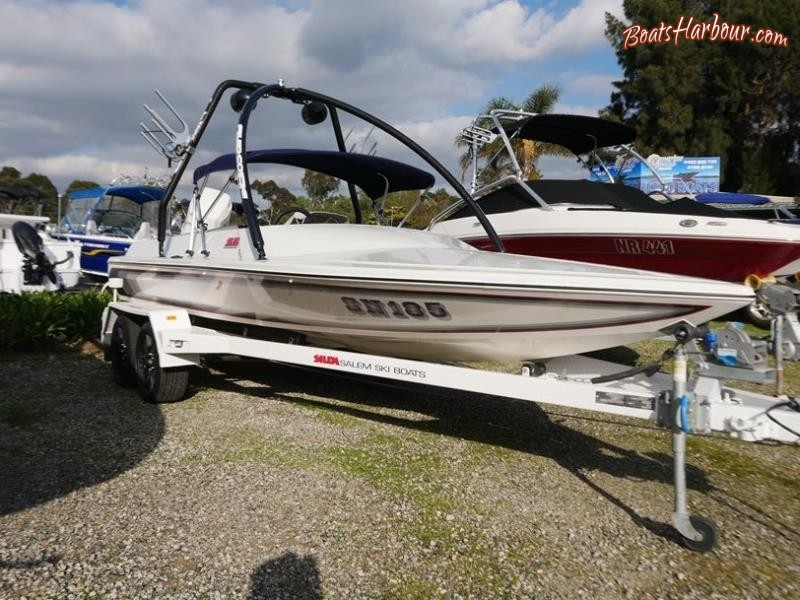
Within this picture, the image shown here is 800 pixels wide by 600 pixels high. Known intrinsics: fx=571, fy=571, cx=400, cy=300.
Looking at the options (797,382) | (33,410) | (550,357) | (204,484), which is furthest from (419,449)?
(797,382)

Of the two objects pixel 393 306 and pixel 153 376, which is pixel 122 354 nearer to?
pixel 153 376

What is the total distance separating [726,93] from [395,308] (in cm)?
2839

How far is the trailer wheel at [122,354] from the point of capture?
4.55 meters

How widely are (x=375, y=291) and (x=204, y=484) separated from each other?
1.36 meters

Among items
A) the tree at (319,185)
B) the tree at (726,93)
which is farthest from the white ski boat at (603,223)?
the tree at (726,93)

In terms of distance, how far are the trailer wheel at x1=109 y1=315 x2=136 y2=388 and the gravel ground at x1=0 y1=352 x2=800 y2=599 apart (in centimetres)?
38

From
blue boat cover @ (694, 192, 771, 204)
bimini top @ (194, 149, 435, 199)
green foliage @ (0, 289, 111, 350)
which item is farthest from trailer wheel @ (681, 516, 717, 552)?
blue boat cover @ (694, 192, 771, 204)

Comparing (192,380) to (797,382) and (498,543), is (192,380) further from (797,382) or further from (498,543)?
(797,382)

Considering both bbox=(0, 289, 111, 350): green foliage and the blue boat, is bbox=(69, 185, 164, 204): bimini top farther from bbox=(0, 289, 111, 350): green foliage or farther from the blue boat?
bbox=(0, 289, 111, 350): green foliage

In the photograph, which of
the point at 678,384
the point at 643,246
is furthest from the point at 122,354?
the point at 643,246

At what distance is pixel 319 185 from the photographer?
5.20m

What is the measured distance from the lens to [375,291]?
3.30 m

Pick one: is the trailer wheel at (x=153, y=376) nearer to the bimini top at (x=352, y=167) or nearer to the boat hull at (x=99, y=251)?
the bimini top at (x=352, y=167)

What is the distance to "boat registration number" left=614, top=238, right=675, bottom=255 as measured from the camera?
17.2 ft
